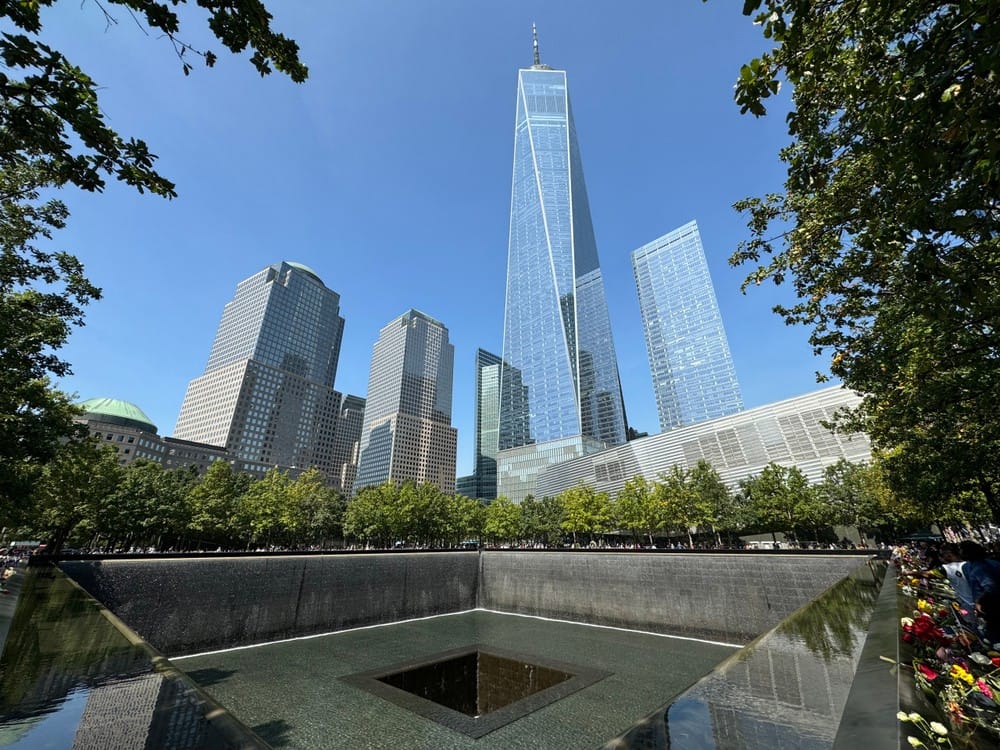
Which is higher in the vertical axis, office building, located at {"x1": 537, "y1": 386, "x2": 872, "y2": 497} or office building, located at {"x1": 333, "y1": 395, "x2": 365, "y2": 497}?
office building, located at {"x1": 333, "y1": 395, "x2": 365, "y2": 497}

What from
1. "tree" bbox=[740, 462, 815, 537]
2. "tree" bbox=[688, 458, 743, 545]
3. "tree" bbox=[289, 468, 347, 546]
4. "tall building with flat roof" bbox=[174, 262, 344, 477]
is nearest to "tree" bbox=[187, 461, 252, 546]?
"tree" bbox=[289, 468, 347, 546]

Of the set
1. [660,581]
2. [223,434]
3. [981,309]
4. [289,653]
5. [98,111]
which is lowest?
[289,653]

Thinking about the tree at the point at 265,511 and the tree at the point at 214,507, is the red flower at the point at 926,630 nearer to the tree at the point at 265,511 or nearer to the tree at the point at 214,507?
the tree at the point at 214,507

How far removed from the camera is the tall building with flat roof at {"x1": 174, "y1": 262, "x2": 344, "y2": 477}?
125938 millimetres

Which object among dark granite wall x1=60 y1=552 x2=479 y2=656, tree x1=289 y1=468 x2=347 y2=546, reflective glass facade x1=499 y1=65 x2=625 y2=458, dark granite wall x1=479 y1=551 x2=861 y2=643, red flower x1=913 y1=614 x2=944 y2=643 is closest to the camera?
red flower x1=913 y1=614 x2=944 y2=643

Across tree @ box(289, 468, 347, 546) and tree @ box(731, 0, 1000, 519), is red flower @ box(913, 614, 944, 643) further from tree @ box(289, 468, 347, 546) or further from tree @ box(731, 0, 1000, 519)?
tree @ box(289, 468, 347, 546)

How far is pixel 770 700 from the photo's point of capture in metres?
4.46

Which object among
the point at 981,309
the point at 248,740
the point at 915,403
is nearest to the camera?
the point at 248,740

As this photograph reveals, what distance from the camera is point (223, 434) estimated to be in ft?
398

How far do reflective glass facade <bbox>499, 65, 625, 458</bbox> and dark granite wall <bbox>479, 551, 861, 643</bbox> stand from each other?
268 feet

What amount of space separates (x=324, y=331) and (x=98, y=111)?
6634 inches

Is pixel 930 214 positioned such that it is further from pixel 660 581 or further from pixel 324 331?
pixel 324 331

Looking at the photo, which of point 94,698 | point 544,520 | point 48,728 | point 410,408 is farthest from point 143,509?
point 410,408

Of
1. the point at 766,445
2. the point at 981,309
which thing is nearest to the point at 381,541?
the point at 766,445
